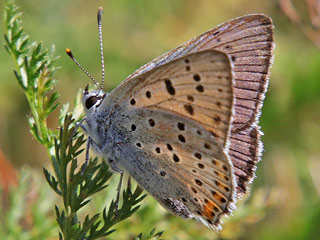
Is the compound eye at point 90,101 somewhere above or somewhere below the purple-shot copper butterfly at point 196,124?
above

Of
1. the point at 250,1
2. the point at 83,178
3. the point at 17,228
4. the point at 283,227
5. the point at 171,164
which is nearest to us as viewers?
the point at 83,178

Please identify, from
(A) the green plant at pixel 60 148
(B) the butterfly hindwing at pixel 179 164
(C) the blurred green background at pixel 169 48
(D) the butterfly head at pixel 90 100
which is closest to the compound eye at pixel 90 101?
(D) the butterfly head at pixel 90 100

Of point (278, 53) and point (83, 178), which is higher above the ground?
point (83, 178)

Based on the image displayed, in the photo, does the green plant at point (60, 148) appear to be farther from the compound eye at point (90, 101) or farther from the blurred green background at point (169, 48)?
the blurred green background at point (169, 48)

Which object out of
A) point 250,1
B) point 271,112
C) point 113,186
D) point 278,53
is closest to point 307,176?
point 271,112

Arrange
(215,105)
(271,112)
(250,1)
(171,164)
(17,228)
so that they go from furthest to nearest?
1. (250,1)
2. (271,112)
3. (17,228)
4. (171,164)
5. (215,105)

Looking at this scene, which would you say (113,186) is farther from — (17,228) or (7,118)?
(7,118)

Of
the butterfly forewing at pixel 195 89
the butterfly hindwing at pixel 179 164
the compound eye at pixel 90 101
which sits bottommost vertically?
the butterfly hindwing at pixel 179 164

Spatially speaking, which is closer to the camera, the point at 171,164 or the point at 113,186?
the point at 171,164

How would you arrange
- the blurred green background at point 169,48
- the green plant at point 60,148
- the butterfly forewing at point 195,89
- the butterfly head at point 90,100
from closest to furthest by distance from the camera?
the green plant at point 60,148
the butterfly forewing at point 195,89
the butterfly head at point 90,100
the blurred green background at point 169,48
